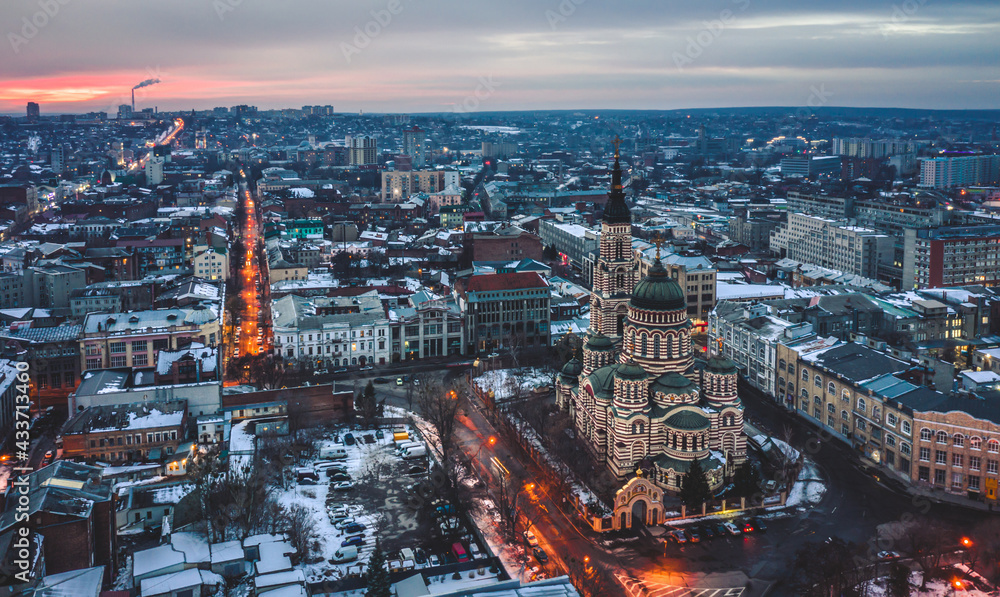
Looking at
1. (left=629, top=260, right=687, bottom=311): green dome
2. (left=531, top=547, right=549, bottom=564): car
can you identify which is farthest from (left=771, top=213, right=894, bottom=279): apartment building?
(left=531, top=547, right=549, bottom=564): car

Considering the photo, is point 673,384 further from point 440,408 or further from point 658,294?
point 440,408

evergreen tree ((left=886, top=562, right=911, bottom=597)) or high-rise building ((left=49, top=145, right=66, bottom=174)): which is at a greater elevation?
high-rise building ((left=49, top=145, right=66, bottom=174))

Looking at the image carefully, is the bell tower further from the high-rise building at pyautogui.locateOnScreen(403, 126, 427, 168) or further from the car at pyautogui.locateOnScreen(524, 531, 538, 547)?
the high-rise building at pyautogui.locateOnScreen(403, 126, 427, 168)

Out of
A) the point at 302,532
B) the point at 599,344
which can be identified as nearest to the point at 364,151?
the point at 599,344

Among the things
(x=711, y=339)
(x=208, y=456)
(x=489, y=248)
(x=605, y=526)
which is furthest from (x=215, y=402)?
(x=489, y=248)

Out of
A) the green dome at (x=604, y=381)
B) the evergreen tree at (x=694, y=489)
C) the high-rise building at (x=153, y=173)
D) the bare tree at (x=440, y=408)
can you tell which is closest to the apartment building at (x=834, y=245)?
the bare tree at (x=440, y=408)

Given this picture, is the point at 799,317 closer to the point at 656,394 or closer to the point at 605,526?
the point at 656,394
